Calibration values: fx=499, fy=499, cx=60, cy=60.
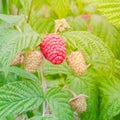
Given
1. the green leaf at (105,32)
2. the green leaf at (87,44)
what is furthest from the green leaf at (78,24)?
the green leaf at (87,44)

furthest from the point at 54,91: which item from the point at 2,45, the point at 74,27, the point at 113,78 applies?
the point at 74,27

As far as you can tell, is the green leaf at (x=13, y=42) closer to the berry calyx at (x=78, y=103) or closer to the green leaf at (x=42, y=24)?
the berry calyx at (x=78, y=103)

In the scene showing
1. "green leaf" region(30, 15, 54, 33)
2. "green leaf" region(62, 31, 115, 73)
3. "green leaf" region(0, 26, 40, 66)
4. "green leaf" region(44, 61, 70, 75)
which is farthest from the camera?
"green leaf" region(30, 15, 54, 33)

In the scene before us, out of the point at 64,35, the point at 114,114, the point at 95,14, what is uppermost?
the point at 64,35

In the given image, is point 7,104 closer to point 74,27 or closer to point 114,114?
point 114,114

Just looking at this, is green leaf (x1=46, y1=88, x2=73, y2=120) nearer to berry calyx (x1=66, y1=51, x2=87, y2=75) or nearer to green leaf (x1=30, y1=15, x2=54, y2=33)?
berry calyx (x1=66, y1=51, x2=87, y2=75)

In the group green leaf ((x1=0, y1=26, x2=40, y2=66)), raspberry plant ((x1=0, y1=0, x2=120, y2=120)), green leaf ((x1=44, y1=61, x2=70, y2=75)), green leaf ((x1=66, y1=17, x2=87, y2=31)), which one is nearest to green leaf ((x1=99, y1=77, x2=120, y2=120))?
raspberry plant ((x1=0, y1=0, x2=120, y2=120))

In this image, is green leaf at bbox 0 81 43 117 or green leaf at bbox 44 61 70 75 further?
green leaf at bbox 44 61 70 75
